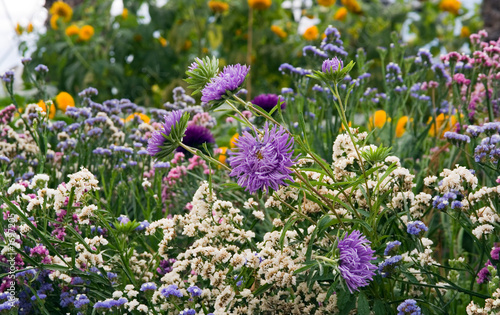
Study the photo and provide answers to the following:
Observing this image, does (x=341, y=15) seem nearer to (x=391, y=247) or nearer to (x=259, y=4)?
(x=259, y=4)

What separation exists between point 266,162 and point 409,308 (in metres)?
0.51

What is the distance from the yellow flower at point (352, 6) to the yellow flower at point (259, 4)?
2.90ft

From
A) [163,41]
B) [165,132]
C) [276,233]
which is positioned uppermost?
[163,41]

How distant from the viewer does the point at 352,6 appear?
5793 mm

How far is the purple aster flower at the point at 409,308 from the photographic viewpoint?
1.34 m

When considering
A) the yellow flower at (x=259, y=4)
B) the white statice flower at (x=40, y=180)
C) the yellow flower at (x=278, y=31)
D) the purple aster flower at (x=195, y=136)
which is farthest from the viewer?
the yellow flower at (x=278, y=31)

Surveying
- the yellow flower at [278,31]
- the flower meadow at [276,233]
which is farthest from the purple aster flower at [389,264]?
the yellow flower at [278,31]

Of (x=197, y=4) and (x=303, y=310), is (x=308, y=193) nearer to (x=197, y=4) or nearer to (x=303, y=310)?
(x=303, y=310)

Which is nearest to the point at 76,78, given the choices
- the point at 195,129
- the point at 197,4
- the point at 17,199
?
the point at 197,4

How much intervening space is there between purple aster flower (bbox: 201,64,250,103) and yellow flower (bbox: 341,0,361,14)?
4.74m

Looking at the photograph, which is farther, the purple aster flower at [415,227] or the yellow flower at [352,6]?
the yellow flower at [352,6]

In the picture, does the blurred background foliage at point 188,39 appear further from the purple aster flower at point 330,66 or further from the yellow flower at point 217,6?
the purple aster flower at point 330,66

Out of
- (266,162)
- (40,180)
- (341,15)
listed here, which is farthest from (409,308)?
(341,15)

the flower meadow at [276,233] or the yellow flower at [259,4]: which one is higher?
the yellow flower at [259,4]
